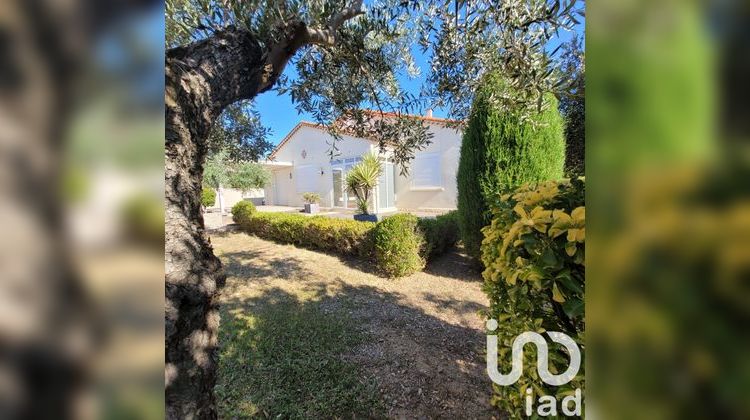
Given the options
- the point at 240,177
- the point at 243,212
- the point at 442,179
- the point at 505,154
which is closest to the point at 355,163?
the point at 442,179

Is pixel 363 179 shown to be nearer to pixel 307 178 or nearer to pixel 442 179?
pixel 442 179

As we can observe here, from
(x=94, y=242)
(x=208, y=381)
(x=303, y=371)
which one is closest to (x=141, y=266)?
(x=94, y=242)

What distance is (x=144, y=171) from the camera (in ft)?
1.93

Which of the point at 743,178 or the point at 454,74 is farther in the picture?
the point at 454,74

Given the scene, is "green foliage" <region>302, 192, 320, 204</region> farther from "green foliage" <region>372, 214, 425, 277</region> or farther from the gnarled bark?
the gnarled bark

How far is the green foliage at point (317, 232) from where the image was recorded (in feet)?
27.0

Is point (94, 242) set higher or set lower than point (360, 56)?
lower

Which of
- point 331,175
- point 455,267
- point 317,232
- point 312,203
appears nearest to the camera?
point 455,267

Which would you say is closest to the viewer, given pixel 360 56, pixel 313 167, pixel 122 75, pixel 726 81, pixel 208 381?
pixel 726 81

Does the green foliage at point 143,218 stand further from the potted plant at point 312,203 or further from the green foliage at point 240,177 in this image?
the potted plant at point 312,203

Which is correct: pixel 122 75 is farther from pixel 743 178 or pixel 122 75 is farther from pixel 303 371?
pixel 303 371

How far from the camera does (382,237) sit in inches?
291

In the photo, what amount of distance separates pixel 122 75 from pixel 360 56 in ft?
10.3

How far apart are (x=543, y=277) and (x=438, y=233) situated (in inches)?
269
